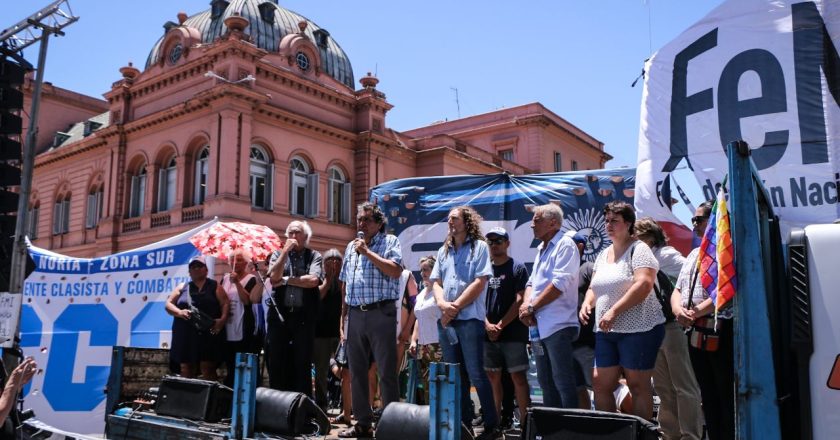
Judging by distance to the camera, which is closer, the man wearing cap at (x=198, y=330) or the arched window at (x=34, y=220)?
the man wearing cap at (x=198, y=330)

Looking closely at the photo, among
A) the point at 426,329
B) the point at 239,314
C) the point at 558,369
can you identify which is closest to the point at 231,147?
the point at 239,314

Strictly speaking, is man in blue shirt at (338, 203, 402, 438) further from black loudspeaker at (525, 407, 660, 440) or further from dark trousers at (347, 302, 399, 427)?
black loudspeaker at (525, 407, 660, 440)

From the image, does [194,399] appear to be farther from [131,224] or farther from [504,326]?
[131,224]

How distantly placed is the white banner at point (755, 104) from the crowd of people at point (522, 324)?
53cm

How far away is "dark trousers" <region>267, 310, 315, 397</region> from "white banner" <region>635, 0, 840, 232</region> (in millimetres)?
3175

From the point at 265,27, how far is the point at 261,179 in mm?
6703

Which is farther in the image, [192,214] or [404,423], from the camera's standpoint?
[192,214]

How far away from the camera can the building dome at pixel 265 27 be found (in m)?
25.3

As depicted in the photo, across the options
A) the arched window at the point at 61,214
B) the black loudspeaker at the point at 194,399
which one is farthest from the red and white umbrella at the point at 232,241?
the arched window at the point at 61,214

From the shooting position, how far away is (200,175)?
22828mm

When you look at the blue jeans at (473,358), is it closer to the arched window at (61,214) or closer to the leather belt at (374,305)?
the leather belt at (374,305)

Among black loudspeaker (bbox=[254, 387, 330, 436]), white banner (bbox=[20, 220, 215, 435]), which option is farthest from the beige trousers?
white banner (bbox=[20, 220, 215, 435])

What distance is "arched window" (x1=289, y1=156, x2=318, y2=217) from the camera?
24359 millimetres

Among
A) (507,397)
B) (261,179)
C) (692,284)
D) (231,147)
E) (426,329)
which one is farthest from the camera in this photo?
(261,179)
